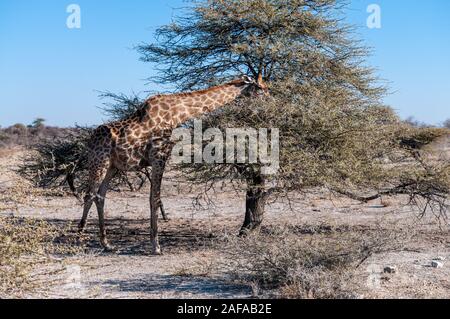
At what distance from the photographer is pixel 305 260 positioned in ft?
20.1

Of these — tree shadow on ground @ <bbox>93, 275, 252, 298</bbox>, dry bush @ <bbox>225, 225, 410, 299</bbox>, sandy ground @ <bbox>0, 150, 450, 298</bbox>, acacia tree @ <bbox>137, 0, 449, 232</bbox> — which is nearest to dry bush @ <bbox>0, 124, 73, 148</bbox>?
sandy ground @ <bbox>0, 150, 450, 298</bbox>

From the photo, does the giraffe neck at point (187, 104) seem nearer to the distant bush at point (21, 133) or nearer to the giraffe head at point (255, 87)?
the giraffe head at point (255, 87)

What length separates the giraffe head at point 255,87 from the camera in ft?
29.5

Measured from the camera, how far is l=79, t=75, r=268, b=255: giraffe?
28.6ft

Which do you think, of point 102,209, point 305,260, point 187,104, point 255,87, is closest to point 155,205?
point 102,209

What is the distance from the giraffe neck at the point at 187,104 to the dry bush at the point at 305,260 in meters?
2.82

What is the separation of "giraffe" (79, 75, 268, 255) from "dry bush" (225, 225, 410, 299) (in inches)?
96.6

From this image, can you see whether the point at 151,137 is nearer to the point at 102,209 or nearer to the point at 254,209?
the point at 102,209

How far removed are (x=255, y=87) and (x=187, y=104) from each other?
106 cm

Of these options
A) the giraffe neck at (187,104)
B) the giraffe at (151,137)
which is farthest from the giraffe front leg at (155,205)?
the giraffe neck at (187,104)

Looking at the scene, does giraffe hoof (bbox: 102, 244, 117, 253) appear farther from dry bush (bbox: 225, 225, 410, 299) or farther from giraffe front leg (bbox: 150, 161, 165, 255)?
dry bush (bbox: 225, 225, 410, 299)

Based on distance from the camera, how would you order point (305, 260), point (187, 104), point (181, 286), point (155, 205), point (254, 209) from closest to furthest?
point (305, 260)
point (181, 286)
point (155, 205)
point (187, 104)
point (254, 209)

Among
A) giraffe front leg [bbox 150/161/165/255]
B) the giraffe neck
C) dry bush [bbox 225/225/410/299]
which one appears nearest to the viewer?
dry bush [bbox 225/225/410/299]

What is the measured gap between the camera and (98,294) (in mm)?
6066
